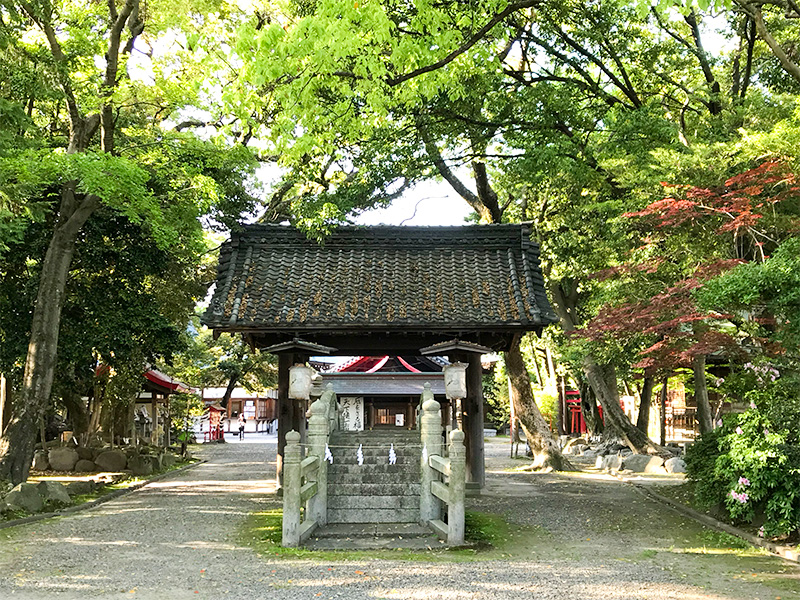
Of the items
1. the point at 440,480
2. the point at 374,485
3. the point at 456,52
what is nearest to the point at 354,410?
the point at 374,485

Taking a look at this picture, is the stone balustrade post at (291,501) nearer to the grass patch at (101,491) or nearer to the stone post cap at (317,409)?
the stone post cap at (317,409)

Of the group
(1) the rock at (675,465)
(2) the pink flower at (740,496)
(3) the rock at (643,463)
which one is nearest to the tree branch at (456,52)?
(2) the pink flower at (740,496)

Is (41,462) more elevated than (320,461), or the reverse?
(320,461)

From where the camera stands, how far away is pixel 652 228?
477 inches

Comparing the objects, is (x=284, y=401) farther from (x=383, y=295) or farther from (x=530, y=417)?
(x=530, y=417)

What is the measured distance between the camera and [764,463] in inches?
348

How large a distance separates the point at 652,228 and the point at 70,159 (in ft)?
31.0

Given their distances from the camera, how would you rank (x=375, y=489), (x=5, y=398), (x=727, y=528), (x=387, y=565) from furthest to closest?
1. (x=5, y=398)
2. (x=375, y=489)
3. (x=727, y=528)
4. (x=387, y=565)

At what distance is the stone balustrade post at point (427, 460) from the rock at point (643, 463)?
10.6m

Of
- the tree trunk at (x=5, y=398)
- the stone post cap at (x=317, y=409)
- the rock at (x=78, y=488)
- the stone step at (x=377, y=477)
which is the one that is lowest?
the rock at (x=78, y=488)

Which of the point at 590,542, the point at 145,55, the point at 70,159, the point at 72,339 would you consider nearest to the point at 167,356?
the point at 72,339

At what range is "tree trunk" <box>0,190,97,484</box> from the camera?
1262cm

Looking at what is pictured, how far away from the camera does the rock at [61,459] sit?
19047 millimetres

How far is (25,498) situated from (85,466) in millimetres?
8002
